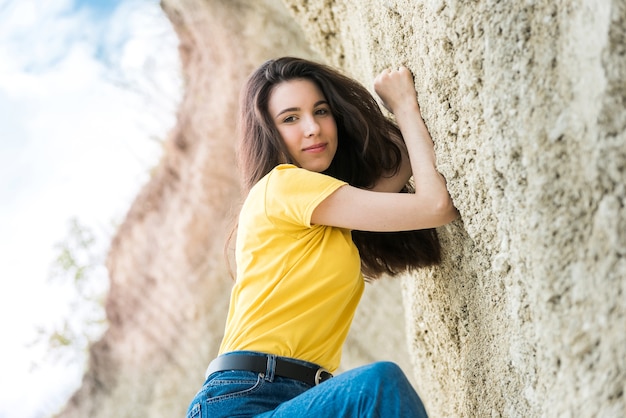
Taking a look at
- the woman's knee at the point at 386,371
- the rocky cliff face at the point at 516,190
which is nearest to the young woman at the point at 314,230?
the woman's knee at the point at 386,371

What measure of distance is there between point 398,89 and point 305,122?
0.31m

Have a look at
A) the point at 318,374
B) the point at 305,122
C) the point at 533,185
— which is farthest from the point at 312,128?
the point at 533,185

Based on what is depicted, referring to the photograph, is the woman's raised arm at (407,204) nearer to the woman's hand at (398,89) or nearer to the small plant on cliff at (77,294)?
the woman's hand at (398,89)

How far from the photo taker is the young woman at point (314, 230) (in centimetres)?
186

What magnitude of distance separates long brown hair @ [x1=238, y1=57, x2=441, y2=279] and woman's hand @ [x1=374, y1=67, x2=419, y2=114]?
168 millimetres

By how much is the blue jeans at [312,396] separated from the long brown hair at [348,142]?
588mm

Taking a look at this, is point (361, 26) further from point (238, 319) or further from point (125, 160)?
point (125, 160)

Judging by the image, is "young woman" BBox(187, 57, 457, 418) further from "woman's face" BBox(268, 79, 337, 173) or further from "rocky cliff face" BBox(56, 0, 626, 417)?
"rocky cliff face" BBox(56, 0, 626, 417)

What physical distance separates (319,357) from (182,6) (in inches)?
187

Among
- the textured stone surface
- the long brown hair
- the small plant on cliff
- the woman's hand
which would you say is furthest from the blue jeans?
the small plant on cliff

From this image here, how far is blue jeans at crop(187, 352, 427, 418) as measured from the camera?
64.4 inches

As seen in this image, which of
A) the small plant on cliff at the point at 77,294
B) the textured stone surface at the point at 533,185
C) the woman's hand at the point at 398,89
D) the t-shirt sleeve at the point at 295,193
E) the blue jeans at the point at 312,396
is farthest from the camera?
the small plant on cliff at the point at 77,294

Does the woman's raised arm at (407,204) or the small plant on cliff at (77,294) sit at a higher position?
the woman's raised arm at (407,204)

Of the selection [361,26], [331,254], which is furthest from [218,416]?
[361,26]
